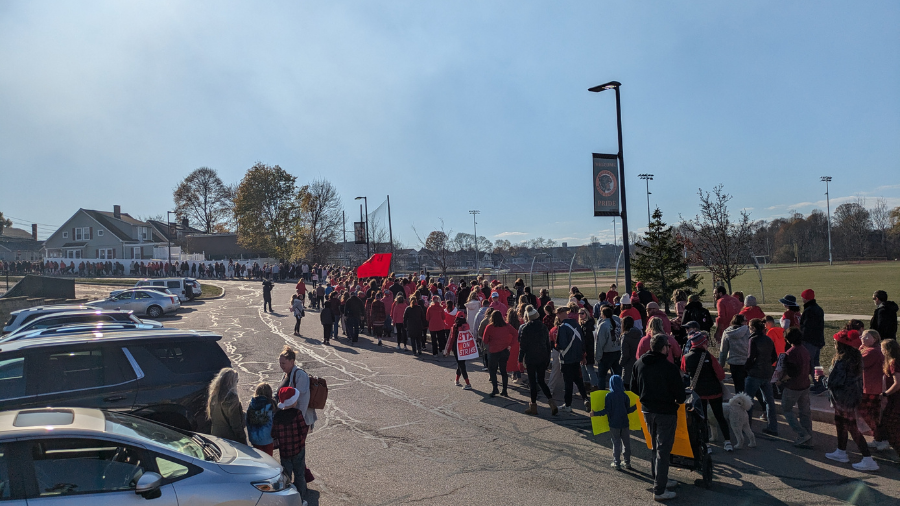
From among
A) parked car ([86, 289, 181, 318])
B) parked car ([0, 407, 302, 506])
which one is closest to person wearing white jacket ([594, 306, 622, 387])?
parked car ([0, 407, 302, 506])

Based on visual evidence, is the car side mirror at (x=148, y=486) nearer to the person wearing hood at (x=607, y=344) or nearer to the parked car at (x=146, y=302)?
the person wearing hood at (x=607, y=344)

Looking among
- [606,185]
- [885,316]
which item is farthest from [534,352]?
[606,185]

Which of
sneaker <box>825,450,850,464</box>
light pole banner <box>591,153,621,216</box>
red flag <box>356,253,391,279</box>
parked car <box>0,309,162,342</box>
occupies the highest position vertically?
light pole banner <box>591,153,621,216</box>

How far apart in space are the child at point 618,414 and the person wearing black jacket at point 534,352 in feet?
7.85

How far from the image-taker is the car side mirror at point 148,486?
4.02 meters

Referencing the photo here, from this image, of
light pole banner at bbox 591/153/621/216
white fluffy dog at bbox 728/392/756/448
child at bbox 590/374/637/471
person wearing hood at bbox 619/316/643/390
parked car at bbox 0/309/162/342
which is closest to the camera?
child at bbox 590/374/637/471

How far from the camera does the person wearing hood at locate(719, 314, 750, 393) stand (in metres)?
8.51

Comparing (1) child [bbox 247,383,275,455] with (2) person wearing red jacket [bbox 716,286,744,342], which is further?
(2) person wearing red jacket [bbox 716,286,744,342]

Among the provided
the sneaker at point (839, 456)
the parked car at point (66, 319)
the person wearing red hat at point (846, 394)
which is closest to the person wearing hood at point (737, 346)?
the person wearing red hat at point (846, 394)

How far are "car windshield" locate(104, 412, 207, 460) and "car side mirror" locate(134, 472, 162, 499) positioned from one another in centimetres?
43

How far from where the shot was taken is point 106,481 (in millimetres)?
4090

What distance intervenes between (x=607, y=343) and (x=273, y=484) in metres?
6.44

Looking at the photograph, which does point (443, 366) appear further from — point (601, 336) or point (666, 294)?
point (666, 294)

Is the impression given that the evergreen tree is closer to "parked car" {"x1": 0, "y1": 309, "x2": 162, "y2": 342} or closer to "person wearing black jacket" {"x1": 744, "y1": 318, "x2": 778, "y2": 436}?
"person wearing black jacket" {"x1": 744, "y1": 318, "x2": 778, "y2": 436}
